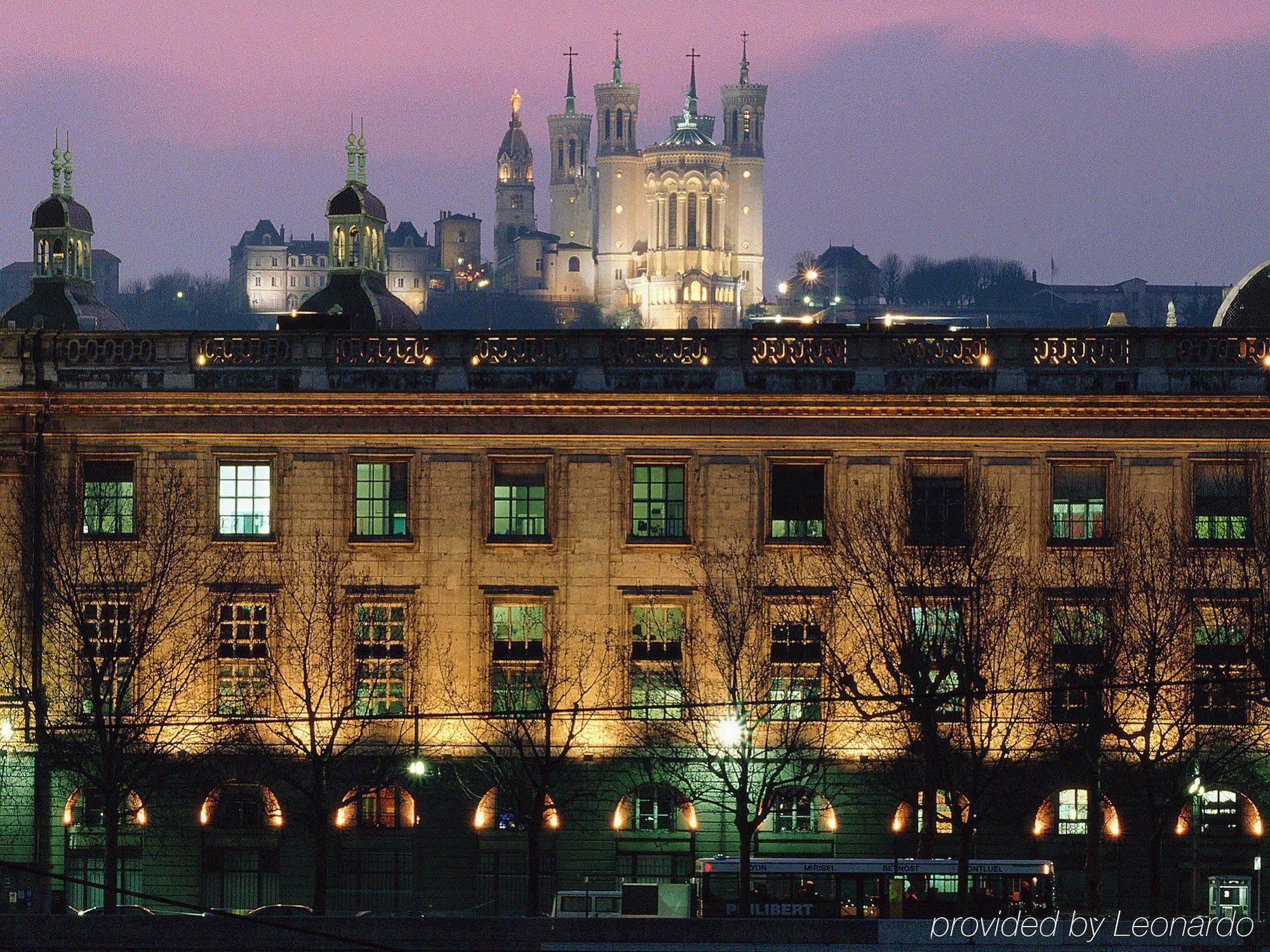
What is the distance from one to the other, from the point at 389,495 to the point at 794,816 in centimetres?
1205

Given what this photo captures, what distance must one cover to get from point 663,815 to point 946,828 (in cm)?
648

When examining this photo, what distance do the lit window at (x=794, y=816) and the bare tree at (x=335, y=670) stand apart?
27.9 feet

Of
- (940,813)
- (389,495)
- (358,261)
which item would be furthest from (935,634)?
(358,261)

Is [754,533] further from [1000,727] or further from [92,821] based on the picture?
[92,821]

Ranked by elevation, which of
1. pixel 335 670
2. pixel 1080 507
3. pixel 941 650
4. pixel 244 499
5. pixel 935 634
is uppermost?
pixel 244 499

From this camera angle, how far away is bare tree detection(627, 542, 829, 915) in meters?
55.2

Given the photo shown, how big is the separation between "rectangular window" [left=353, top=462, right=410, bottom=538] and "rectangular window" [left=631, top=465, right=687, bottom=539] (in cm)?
541

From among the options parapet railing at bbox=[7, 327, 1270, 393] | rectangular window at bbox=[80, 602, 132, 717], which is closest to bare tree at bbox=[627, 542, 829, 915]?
parapet railing at bbox=[7, 327, 1270, 393]

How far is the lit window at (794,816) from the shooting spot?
56.9 metres

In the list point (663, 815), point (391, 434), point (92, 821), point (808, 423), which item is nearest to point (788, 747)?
point (663, 815)

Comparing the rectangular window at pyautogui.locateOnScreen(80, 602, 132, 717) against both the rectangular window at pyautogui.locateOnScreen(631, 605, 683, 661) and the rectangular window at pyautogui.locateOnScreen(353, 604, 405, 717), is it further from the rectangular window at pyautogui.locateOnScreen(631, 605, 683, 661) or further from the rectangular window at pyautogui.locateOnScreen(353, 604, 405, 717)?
the rectangular window at pyautogui.locateOnScreen(631, 605, 683, 661)

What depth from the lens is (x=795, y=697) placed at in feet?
187

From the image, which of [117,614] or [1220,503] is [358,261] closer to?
[117,614]

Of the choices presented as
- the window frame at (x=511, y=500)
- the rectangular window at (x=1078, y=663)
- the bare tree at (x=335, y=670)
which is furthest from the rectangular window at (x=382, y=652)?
the rectangular window at (x=1078, y=663)
